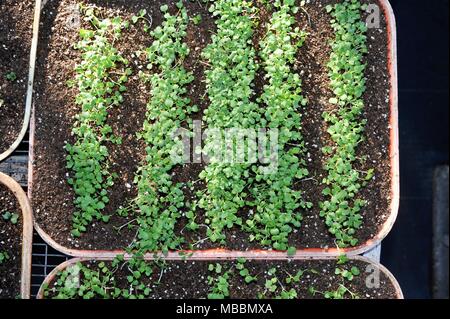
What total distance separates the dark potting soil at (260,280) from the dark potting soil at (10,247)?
15cm

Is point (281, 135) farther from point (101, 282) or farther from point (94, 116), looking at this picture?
point (101, 282)

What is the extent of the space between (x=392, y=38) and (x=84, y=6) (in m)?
1.31

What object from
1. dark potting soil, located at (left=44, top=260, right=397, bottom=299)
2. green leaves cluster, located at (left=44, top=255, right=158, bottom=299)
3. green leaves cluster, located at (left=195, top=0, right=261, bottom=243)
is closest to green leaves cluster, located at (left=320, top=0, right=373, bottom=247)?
dark potting soil, located at (left=44, top=260, right=397, bottom=299)

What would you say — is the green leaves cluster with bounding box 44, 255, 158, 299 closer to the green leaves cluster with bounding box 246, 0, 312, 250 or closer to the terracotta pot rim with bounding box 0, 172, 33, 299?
the terracotta pot rim with bounding box 0, 172, 33, 299

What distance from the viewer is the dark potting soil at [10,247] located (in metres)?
2.28

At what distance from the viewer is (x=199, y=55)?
7.79ft

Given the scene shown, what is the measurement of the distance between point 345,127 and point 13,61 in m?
1.42

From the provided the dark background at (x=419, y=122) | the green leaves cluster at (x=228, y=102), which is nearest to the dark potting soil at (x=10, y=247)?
the green leaves cluster at (x=228, y=102)

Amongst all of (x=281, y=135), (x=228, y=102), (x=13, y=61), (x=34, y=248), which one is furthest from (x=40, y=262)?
(x=281, y=135)

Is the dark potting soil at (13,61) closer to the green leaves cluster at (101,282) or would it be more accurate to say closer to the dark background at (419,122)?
the green leaves cluster at (101,282)
